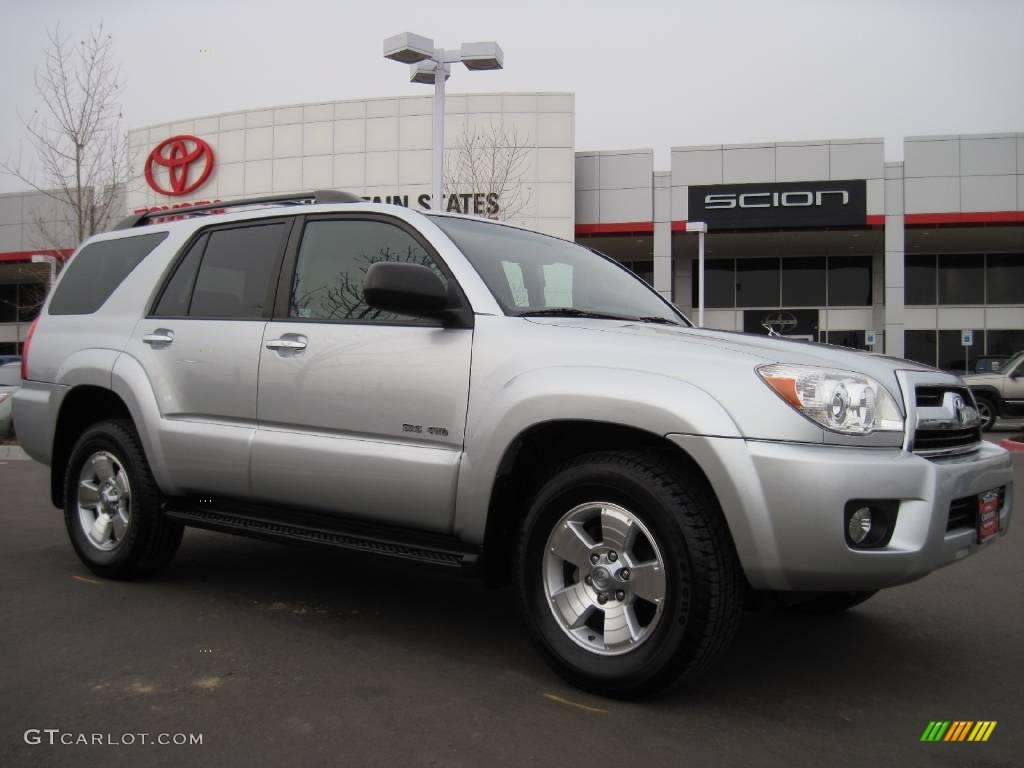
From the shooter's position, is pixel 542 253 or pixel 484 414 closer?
pixel 484 414

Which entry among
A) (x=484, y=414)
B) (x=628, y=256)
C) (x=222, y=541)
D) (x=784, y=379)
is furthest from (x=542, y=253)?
(x=628, y=256)

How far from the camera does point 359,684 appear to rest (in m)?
3.33

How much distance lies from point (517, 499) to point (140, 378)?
87.0 inches

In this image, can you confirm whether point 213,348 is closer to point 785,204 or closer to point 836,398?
point 836,398

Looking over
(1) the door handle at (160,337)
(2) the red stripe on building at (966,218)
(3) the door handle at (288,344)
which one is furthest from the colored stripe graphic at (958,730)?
(2) the red stripe on building at (966,218)

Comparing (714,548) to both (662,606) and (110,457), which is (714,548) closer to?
(662,606)

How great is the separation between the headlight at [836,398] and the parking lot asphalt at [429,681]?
1.01m

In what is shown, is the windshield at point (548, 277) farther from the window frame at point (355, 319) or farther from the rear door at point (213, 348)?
the rear door at point (213, 348)

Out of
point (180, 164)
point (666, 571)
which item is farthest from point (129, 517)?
point (180, 164)

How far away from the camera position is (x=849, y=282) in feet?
109

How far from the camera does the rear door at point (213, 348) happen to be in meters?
4.25

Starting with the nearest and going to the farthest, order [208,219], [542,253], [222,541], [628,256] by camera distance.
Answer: [542,253] → [208,219] → [222,541] → [628,256]

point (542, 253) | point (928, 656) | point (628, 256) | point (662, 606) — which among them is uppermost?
point (628, 256)

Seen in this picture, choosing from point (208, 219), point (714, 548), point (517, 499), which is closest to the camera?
point (714, 548)
